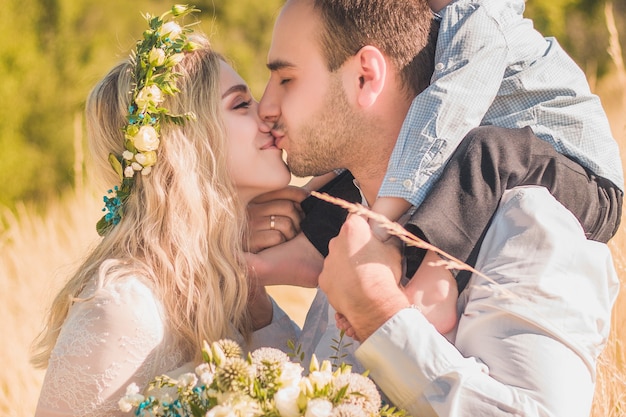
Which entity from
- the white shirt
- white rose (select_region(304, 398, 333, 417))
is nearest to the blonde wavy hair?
the white shirt

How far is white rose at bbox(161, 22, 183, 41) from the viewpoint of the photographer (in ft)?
12.7

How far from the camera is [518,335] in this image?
114 inches

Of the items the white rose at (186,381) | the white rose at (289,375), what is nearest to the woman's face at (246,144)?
the white rose at (186,381)

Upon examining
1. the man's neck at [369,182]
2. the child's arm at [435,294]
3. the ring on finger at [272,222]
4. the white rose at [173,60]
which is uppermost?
the white rose at [173,60]

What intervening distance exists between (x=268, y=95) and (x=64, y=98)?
6.60m

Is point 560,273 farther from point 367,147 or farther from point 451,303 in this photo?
point 367,147

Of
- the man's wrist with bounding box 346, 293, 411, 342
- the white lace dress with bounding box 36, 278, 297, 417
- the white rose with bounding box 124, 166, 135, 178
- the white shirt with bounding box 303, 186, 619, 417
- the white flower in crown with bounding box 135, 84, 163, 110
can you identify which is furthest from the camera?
the white rose with bounding box 124, 166, 135, 178

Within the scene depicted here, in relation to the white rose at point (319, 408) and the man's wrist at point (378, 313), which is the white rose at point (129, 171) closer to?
the man's wrist at point (378, 313)

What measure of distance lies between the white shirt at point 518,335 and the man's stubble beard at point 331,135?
104cm

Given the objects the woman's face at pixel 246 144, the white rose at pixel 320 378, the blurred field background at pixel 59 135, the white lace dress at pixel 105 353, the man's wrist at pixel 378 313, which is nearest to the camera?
the white rose at pixel 320 378

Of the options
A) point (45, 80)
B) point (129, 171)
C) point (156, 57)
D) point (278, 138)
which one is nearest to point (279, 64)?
point (278, 138)

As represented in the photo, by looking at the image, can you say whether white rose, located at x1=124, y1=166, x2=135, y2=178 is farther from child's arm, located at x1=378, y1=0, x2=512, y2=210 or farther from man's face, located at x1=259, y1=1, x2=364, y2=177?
child's arm, located at x1=378, y1=0, x2=512, y2=210

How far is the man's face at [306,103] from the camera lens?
A: 398cm

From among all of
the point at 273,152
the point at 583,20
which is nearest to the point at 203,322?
the point at 273,152
